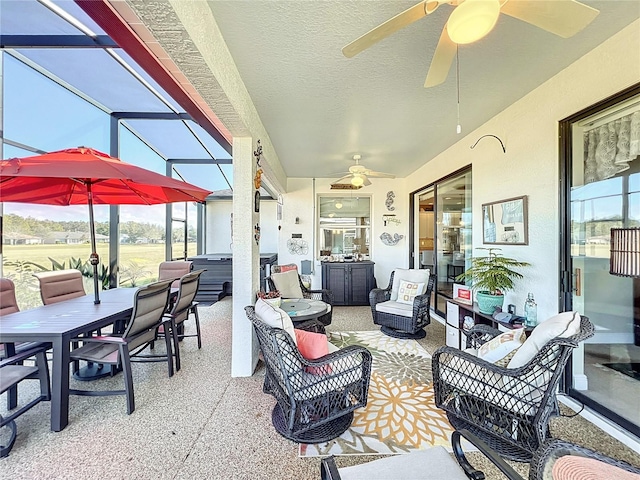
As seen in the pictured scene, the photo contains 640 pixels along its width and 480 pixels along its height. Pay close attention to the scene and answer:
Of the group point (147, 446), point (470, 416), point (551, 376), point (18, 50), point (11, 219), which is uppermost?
point (18, 50)

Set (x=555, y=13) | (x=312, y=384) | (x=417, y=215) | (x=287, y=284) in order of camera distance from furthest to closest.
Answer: (x=417, y=215) < (x=287, y=284) < (x=312, y=384) < (x=555, y=13)

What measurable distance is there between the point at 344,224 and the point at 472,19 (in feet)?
18.0

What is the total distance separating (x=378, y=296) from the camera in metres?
4.18

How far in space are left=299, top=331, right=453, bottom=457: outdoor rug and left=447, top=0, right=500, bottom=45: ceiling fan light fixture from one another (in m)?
2.47

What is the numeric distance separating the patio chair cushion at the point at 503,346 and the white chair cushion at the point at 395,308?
1723 mm

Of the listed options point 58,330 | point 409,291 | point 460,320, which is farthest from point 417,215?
point 58,330

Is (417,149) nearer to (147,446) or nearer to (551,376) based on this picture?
(551,376)

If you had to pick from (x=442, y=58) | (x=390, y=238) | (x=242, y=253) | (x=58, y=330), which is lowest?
(x=58, y=330)

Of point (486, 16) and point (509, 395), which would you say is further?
point (509, 395)

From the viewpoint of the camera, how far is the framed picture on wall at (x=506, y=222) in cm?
287

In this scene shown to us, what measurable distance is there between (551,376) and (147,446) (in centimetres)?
264

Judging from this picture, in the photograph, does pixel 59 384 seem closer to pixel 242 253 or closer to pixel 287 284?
pixel 242 253

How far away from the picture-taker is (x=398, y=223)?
253 inches

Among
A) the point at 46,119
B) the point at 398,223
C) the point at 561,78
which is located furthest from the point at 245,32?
the point at 398,223
